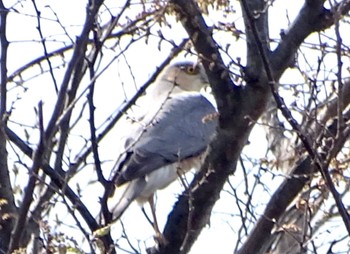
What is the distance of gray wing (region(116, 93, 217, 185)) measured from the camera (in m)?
6.86

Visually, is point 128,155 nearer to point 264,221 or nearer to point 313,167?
point 264,221

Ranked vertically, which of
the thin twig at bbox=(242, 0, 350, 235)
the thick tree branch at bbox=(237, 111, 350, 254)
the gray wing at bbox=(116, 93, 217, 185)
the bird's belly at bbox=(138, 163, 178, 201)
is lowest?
the thin twig at bbox=(242, 0, 350, 235)

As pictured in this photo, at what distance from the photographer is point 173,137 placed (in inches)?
296

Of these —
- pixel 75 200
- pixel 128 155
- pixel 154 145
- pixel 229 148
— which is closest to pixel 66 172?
pixel 75 200

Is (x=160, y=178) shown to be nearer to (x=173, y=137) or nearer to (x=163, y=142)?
(x=163, y=142)

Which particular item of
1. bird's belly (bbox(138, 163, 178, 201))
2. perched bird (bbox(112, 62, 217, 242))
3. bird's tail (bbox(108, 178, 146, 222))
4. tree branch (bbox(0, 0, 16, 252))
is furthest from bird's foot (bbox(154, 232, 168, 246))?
bird's belly (bbox(138, 163, 178, 201))

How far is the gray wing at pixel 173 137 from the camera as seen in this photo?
6.86m

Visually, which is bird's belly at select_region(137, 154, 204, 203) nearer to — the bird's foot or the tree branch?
the bird's foot

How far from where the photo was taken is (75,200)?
4.11 m

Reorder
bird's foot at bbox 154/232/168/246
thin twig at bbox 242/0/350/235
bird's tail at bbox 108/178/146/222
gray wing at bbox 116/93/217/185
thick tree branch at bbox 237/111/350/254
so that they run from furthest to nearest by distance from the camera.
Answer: gray wing at bbox 116/93/217/185
bird's tail at bbox 108/178/146/222
bird's foot at bbox 154/232/168/246
thick tree branch at bbox 237/111/350/254
thin twig at bbox 242/0/350/235

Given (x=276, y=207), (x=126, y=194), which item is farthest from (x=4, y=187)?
(x=126, y=194)

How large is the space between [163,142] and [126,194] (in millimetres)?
822

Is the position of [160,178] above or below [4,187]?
above

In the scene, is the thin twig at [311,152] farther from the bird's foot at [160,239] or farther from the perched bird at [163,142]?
the perched bird at [163,142]
